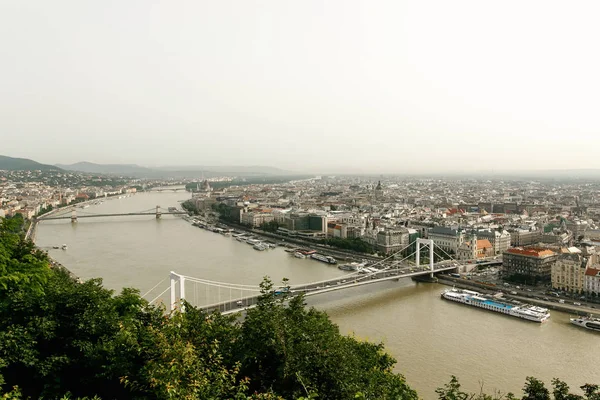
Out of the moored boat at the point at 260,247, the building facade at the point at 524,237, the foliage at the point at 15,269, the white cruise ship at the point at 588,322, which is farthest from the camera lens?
the building facade at the point at 524,237

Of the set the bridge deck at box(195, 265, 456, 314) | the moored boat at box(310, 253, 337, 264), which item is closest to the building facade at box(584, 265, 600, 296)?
the bridge deck at box(195, 265, 456, 314)

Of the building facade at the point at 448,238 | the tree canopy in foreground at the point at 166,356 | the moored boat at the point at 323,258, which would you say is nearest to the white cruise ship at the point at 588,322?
the tree canopy in foreground at the point at 166,356

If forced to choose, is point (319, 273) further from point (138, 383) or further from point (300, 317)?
point (138, 383)

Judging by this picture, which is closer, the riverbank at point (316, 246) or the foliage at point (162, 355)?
the foliage at point (162, 355)

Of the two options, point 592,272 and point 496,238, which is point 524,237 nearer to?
point 496,238

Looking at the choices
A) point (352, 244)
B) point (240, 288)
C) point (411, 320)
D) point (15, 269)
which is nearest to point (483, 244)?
point (352, 244)

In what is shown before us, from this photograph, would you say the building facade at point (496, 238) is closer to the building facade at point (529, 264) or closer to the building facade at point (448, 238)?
the building facade at point (448, 238)

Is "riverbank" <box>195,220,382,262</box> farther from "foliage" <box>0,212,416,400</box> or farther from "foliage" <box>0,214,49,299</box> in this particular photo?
"foliage" <box>0,212,416,400</box>

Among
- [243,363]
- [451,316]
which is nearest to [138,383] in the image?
[243,363]
